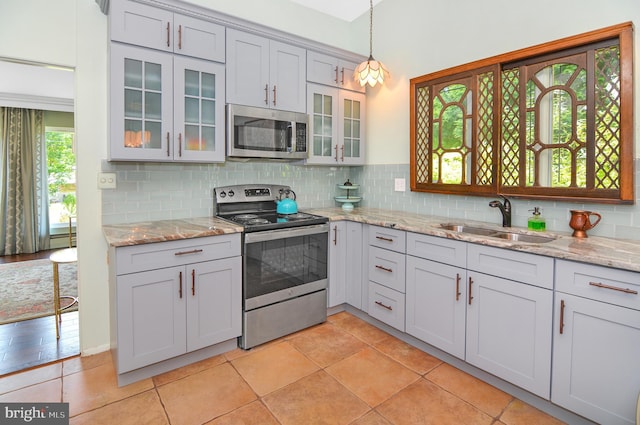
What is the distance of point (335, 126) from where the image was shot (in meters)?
3.27

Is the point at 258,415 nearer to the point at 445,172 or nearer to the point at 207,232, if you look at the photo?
the point at 207,232

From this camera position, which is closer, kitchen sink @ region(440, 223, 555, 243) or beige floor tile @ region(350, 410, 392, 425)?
beige floor tile @ region(350, 410, 392, 425)

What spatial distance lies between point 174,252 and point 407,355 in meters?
1.71

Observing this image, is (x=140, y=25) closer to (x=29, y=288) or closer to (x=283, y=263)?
(x=283, y=263)

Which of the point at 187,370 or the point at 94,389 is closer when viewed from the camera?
the point at 94,389

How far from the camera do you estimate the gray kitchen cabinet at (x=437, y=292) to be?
214cm

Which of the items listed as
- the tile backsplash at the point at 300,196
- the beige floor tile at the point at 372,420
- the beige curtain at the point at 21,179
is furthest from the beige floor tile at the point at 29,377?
the beige curtain at the point at 21,179

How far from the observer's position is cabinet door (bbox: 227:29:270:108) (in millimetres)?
2594

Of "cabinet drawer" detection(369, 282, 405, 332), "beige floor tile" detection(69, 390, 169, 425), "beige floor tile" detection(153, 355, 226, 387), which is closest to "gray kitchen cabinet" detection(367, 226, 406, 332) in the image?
"cabinet drawer" detection(369, 282, 405, 332)

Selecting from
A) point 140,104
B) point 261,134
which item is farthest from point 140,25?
point 261,134

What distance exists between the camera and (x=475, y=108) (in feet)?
8.43

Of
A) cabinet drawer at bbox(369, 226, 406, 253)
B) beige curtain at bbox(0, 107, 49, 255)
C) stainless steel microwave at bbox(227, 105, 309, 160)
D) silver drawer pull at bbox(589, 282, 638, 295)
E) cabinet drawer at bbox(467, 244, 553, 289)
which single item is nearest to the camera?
silver drawer pull at bbox(589, 282, 638, 295)

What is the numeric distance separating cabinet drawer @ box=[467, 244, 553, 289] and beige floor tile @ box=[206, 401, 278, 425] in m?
1.42

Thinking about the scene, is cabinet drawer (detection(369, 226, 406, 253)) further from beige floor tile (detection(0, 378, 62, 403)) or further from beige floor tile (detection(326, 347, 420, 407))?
beige floor tile (detection(0, 378, 62, 403))
